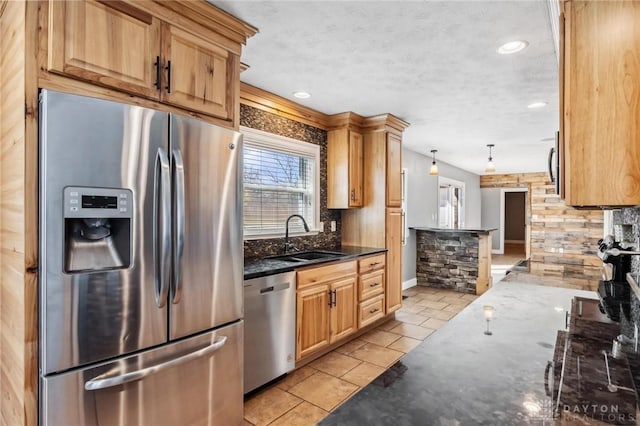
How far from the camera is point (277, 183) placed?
11.3ft

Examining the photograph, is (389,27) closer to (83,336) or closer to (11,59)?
(11,59)

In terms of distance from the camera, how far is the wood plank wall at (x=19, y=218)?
1.28 meters

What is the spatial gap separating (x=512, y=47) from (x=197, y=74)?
6.53ft

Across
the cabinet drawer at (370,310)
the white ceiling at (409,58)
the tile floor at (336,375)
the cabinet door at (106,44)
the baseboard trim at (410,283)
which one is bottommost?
the tile floor at (336,375)

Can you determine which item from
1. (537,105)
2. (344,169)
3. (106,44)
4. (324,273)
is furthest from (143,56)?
(537,105)

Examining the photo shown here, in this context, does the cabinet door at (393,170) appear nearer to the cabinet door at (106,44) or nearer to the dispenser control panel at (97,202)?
the cabinet door at (106,44)

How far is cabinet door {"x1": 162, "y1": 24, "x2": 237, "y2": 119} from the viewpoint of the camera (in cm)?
171

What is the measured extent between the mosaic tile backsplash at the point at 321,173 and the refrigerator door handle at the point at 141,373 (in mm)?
1350

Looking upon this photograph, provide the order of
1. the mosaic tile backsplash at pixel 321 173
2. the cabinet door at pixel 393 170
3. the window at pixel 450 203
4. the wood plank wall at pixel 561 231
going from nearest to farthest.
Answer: the mosaic tile backsplash at pixel 321 173, the wood plank wall at pixel 561 231, the cabinet door at pixel 393 170, the window at pixel 450 203

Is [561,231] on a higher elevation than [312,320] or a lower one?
higher

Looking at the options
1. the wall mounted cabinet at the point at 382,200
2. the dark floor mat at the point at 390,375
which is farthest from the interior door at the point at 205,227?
the wall mounted cabinet at the point at 382,200

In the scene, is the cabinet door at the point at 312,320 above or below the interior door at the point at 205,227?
below

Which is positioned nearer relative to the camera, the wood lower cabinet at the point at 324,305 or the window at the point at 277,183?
the wood lower cabinet at the point at 324,305

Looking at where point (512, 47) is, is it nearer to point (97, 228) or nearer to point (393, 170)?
point (393, 170)
